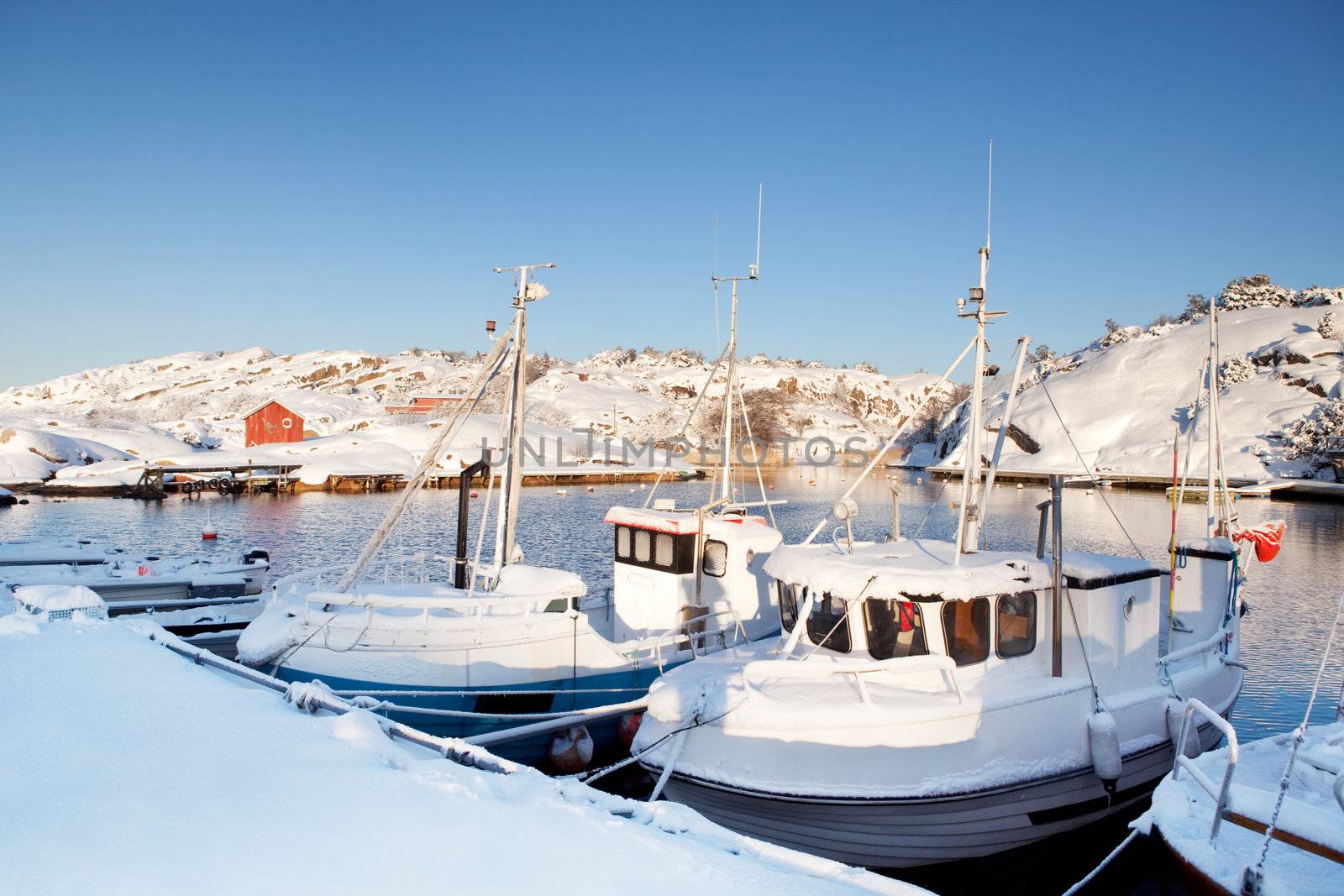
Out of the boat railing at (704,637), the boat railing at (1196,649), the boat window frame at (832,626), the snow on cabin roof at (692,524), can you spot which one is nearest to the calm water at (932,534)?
the boat railing at (1196,649)

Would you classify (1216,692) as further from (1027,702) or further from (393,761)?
(393,761)

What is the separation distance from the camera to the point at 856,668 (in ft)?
30.1

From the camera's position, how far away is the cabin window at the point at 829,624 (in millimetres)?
9961

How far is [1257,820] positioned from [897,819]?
11.6 ft

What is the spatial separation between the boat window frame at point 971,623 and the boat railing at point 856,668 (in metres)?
0.14

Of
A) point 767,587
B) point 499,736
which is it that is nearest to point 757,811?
point 499,736

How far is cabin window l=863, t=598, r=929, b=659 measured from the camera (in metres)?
9.72

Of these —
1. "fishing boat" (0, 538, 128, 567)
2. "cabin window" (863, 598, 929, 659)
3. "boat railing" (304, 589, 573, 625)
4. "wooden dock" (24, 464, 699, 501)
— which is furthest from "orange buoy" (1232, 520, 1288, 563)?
"wooden dock" (24, 464, 699, 501)

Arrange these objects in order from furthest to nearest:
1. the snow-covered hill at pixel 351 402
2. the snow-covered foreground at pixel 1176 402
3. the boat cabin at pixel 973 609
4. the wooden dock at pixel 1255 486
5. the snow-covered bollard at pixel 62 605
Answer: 1. the snow-covered foreground at pixel 1176 402
2. the snow-covered hill at pixel 351 402
3. the wooden dock at pixel 1255 486
4. the snow-covered bollard at pixel 62 605
5. the boat cabin at pixel 973 609

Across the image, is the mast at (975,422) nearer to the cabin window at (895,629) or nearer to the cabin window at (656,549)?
the cabin window at (895,629)

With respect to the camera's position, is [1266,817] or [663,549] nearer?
[1266,817]

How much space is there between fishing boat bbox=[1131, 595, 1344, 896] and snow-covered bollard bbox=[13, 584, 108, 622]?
39.7 ft

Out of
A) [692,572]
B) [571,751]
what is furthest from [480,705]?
[692,572]

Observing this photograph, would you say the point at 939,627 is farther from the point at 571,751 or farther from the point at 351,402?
the point at 351,402
